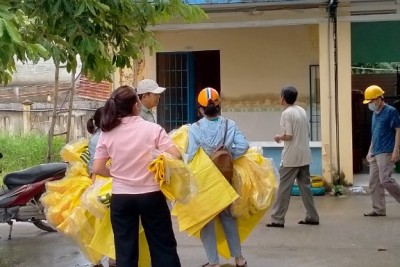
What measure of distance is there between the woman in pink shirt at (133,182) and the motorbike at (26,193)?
308 cm

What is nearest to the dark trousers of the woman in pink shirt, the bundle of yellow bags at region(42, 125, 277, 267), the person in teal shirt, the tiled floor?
the woman in pink shirt

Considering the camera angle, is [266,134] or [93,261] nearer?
[93,261]

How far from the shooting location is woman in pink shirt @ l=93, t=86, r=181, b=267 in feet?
17.5

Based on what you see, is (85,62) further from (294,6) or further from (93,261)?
(294,6)

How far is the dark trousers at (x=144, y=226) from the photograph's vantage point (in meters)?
5.35

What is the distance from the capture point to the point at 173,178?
17.6 ft

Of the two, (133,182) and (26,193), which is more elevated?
(133,182)

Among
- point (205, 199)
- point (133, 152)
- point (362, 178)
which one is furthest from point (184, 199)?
point (362, 178)

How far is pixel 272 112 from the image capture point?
13.1m

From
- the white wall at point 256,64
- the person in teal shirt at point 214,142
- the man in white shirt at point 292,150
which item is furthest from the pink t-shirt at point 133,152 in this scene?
the white wall at point 256,64

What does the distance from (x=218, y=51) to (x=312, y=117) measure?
2.16 meters

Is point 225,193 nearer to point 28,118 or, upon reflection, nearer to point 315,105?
point 315,105

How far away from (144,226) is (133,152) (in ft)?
1.83

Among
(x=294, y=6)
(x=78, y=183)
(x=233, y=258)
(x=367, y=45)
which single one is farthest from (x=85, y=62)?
(x=367, y=45)
